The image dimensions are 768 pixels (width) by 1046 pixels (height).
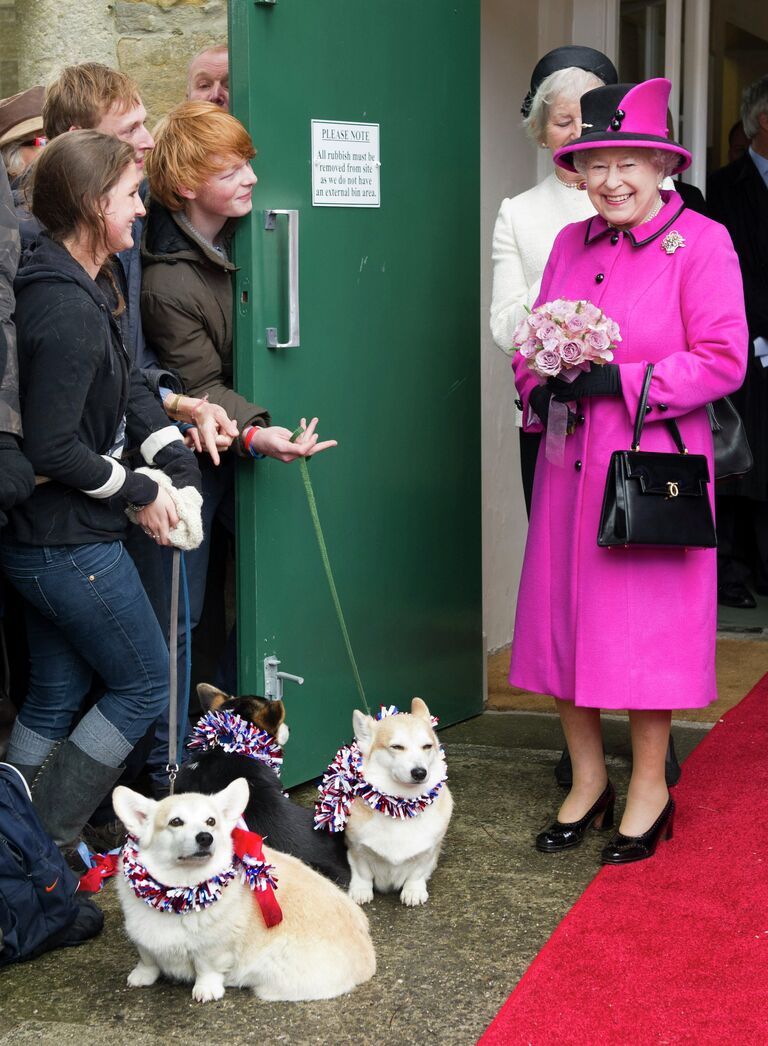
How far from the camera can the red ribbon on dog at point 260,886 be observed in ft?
9.57

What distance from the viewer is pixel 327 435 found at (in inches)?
165

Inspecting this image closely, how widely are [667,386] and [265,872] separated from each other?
148 centimetres

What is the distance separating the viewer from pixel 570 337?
3371 millimetres

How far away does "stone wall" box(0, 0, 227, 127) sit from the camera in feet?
14.4

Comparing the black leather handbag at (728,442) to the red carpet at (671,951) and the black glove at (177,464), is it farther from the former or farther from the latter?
the black glove at (177,464)

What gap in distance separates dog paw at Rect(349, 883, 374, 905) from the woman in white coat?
Result: 126 centimetres

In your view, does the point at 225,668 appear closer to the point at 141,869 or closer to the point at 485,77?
the point at 141,869

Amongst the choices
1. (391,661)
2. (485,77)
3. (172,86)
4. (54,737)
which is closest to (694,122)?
(485,77)

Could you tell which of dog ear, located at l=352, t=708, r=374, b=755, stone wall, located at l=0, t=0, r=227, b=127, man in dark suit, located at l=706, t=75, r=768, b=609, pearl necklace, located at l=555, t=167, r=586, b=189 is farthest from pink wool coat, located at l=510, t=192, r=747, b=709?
man in dark suit, located at l=706, t=75, r=768, b=609

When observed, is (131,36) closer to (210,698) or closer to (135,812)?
(210,698)

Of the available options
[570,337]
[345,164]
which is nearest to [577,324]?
[570,337]

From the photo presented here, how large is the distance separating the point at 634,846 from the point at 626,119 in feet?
6.03

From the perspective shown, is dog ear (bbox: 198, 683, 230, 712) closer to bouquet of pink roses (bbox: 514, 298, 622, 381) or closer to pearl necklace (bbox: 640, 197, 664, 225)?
bouquet of pink roses (bbox: 514, 298, 622, 381)

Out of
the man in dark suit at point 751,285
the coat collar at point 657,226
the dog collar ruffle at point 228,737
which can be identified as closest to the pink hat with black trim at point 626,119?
the coat collar at point 657,226
